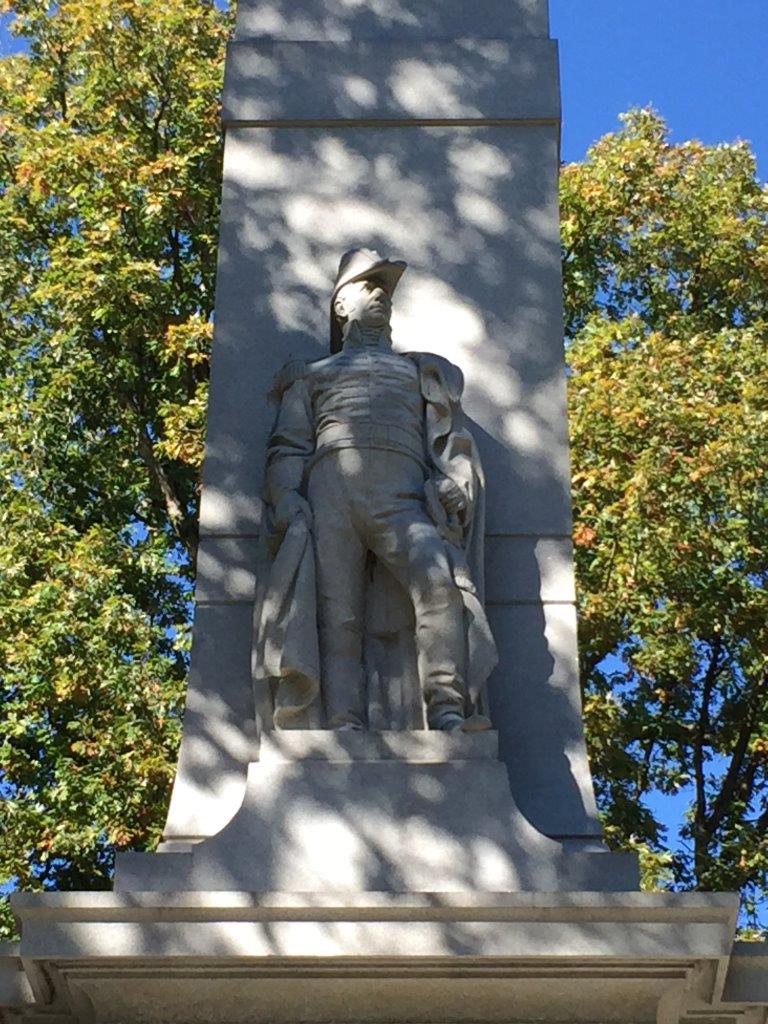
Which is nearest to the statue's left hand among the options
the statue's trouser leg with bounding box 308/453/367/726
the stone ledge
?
the statue's trouser leg with bounding box 308/453/367/726

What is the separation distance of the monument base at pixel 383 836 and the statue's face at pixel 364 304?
2.21 metres

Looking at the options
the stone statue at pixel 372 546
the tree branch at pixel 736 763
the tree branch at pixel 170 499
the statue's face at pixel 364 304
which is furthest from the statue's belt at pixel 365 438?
the tree branch at pixel 170 499

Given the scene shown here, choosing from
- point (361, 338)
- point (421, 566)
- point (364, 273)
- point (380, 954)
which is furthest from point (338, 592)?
point (380, 954)

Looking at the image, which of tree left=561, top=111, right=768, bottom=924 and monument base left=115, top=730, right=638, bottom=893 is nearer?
monument base left=115, top=730, right=638, bottom=893

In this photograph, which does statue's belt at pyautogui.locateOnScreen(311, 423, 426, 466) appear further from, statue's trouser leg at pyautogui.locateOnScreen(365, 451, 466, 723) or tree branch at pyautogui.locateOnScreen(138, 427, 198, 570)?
tree branch at pyautogui.locateOnScreen(138, 427, 198, 570)

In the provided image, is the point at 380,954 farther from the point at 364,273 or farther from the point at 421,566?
the point at 364,273

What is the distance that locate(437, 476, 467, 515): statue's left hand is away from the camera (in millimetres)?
8867

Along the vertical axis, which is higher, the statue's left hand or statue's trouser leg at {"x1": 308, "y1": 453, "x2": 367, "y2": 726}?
the statue's left hand

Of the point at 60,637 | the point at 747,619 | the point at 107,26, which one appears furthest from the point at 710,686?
the point at 107,26

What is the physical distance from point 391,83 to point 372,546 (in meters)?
2.98

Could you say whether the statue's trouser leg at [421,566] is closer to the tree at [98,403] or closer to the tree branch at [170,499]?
the tree at [98,403]

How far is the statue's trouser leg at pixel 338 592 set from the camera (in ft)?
28.0

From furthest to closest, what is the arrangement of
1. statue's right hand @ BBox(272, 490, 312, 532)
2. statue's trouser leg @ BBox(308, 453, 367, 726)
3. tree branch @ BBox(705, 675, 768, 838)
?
tree branch @ BBox(705, 675, 768, 838) < statue's right hand @ BBox(272, 490, 312, 532) < statue's trouser leg @ BBox(308, 453, 367, 726)

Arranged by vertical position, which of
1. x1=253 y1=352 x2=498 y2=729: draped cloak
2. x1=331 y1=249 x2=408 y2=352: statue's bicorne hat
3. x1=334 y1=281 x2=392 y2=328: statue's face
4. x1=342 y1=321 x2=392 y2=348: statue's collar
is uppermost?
x1=331 y1=249 x2=408 y2=352: statue's bicorne hat
